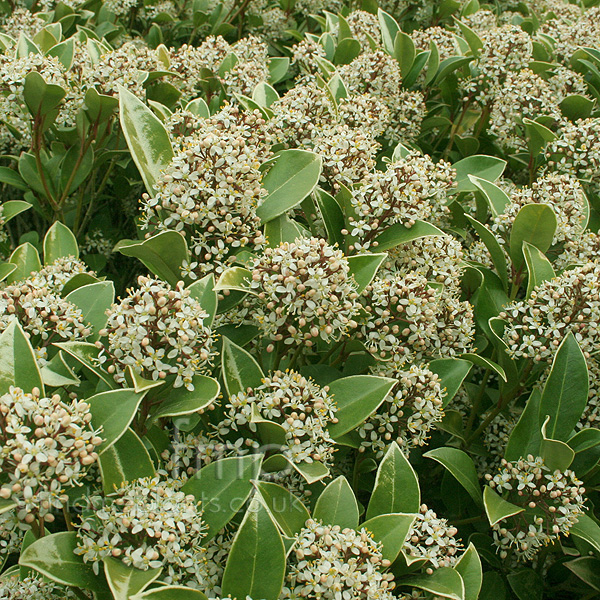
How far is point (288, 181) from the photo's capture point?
256 cm

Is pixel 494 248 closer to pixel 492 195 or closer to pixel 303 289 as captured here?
pixel 492 195

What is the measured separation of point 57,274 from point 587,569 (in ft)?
8.14

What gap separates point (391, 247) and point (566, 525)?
1235 mm

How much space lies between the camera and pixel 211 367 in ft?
7.64

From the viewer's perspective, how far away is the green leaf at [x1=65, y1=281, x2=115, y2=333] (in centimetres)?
236

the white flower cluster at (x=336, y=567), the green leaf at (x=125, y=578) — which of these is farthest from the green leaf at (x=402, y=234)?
the green leaf at (x=125, y=578)

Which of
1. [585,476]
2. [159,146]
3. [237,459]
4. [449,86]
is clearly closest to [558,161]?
[449,86]

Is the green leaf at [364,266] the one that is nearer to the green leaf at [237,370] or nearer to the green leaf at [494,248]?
the green leaf at [237,370]

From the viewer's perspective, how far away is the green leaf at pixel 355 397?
2.18m

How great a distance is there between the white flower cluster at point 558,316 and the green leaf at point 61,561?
1727 millimetres

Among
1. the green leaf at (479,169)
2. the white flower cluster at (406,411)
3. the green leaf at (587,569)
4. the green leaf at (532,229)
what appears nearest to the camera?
the white flower cluster at (406,411)

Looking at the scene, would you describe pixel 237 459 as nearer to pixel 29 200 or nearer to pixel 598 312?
pixel 598 312

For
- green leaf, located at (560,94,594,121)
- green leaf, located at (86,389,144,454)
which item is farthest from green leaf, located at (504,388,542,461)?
green leaf, located at (560,94,594,121)

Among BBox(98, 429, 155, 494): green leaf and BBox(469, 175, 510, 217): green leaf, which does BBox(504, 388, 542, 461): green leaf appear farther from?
BBox(98, 429, 155, 494): green leaf
